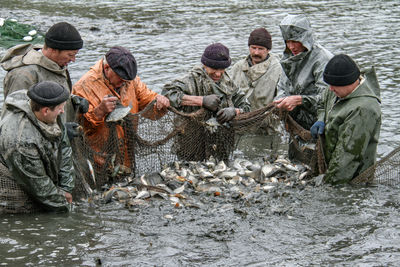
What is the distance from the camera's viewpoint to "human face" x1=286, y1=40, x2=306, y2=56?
886 cm

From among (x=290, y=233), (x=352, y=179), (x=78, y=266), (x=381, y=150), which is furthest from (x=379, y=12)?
(x=78, y=266)

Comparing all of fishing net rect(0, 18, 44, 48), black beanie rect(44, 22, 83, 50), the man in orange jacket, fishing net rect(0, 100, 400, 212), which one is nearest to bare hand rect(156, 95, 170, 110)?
the man in orange jacket

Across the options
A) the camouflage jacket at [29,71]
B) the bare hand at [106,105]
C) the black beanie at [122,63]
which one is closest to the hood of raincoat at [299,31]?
the black beanie at [122,63]

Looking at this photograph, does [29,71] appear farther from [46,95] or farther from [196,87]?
[196,87]

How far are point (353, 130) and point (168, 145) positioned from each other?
8.85ft

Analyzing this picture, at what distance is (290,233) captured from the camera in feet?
22.3

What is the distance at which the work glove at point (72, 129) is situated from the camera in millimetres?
7082

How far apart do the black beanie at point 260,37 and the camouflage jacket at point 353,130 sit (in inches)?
92.1

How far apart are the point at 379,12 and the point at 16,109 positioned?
1795 centimetres

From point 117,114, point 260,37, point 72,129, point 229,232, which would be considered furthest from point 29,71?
point 260,37

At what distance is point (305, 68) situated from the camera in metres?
8.88

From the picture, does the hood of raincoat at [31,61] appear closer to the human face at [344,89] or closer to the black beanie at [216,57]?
the black beanie at [216,57]

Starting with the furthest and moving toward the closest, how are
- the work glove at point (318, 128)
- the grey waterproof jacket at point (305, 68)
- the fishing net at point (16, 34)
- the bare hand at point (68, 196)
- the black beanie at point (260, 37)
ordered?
the fishing net at point (16, 34) < the black beanie at point (260, 37) < the grey waterproof jacket at point (305, 68) < the work glove at point (318, 128) < the bare hand at point (68, 196)

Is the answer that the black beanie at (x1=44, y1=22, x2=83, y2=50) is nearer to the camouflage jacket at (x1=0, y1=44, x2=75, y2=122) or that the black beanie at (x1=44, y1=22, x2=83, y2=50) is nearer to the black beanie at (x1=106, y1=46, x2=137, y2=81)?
the camouflage jacket at (x1=0, y1=44, x2=75, y2=122)
